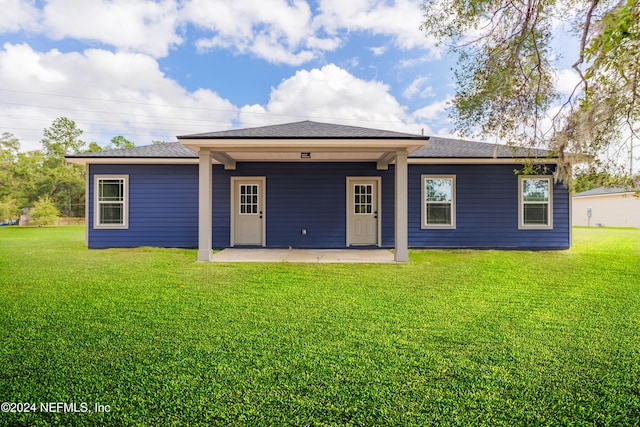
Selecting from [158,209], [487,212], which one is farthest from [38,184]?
[487,212]

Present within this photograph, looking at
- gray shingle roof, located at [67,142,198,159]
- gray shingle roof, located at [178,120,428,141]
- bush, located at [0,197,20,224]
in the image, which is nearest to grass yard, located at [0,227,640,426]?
gray shingle roof, located at [178,120,428,141]

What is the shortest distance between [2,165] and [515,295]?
30161 millimetres

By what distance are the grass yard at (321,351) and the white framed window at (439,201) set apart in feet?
13.1

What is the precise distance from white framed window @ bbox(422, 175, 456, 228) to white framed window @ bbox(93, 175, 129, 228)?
7.98 m

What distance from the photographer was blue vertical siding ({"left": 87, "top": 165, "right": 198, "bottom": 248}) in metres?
9.35

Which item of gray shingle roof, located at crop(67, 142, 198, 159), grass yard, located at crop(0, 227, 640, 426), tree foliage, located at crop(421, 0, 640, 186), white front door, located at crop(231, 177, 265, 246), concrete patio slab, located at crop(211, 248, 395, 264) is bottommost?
grass yard, located at crop(0, 227, 640, 426)

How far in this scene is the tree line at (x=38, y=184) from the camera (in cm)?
2128

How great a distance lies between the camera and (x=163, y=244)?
371 inches

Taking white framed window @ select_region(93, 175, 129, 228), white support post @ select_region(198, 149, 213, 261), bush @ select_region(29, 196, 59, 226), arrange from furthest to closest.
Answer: bush @ select_region(29, 196, 59, 226), white framed window @ select_region(93, 175, 129, 228), white support post @ select_region(198, 149, 213, 261)

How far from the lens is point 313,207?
939 cm

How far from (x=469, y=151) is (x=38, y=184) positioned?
27.8 metres

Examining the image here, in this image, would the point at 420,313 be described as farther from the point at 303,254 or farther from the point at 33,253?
the point at 33,253

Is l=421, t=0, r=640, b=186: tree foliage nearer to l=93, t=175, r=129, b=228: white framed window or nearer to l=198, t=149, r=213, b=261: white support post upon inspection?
l=198, t=149, r=213, b=261: white support post

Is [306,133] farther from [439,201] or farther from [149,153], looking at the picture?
[149,153]
